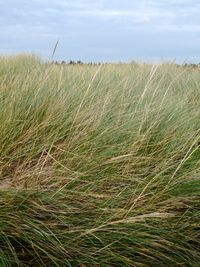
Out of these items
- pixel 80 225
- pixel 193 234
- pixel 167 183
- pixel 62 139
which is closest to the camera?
pixel 80 225

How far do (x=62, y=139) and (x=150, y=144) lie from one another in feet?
1.88

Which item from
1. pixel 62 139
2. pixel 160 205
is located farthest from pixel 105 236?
pixel 62 139

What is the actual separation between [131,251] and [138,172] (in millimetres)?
601

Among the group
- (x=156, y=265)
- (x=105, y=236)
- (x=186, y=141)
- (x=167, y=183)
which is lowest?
(x=156, y=265)

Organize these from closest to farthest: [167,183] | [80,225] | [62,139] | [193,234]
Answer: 1. [80,225]
2. [193,234]
3. [167,183]
4. [62,139]

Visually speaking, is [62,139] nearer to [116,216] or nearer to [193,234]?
[116,216]

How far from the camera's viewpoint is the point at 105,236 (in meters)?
2.07

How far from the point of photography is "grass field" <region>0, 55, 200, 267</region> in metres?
2.04

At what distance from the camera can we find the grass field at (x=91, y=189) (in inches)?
80.4

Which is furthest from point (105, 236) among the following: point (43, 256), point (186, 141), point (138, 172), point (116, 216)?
point (186, 141)

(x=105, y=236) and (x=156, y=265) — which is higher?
(x=105, y=236)

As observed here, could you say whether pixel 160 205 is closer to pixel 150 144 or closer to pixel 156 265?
pixel 156 265

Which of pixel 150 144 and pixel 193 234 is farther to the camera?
pixel 150 144

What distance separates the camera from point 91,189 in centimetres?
229
